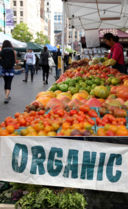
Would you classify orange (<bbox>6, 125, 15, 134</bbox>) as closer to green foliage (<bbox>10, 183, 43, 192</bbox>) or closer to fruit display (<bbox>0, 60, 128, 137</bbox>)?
fruit display (<bbox>0, 60, 128, 137</bbox>)

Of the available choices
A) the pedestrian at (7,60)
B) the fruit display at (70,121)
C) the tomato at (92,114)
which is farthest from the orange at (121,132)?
the pedestrian at (7,60)

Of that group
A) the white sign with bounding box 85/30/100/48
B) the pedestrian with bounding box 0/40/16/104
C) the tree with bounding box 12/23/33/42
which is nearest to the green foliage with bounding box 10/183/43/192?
the pedestrian with bounding box 0/40/16/104

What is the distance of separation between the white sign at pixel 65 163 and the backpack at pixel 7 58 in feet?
23.0

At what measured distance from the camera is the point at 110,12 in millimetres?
10781

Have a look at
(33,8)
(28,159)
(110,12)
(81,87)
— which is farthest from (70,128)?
(33,8)

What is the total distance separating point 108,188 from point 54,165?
0.54 metres

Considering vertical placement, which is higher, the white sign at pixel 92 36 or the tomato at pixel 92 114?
the white sign at pixel 92 36

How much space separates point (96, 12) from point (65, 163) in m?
9.51

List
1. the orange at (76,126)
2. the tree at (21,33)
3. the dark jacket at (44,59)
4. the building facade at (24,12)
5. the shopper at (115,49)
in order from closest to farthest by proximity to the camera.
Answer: the orange at (76,126) < the shopper at (115,49) < the dark jacket at (44,59) < the tree at (21,33) < the building facade at (24,12)

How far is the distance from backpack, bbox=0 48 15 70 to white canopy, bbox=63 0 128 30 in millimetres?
2402

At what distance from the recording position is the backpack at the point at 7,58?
30.3 feet

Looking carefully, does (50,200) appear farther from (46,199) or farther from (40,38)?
(40,38)

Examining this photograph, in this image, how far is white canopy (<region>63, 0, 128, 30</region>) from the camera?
29.1ft

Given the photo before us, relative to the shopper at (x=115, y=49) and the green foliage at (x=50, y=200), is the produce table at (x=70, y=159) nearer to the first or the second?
the green foliage at (x=50, y=200)
